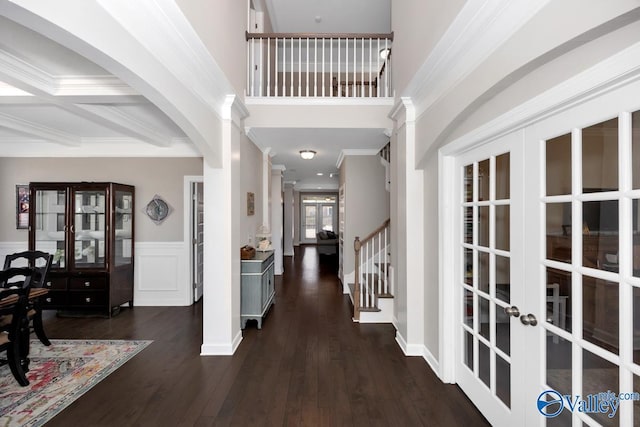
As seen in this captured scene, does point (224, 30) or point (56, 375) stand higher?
point (224, 30)

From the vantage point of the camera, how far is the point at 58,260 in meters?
4.23

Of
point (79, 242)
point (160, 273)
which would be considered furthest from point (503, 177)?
point (79, 242)

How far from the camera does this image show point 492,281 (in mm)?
2016

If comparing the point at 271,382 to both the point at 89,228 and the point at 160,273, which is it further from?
the point at 89,228

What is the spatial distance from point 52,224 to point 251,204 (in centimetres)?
286

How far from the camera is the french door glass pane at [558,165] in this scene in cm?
144

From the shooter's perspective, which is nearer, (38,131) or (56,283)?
(38,131)

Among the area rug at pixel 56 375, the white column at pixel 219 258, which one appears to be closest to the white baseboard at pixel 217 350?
the white column at pixel 219 258

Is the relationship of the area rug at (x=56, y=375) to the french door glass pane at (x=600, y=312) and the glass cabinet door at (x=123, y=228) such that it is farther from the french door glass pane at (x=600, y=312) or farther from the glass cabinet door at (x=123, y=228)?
the french door glass pane at (x=600, y=312)

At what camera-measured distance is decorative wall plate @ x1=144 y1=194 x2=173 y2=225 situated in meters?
4.69

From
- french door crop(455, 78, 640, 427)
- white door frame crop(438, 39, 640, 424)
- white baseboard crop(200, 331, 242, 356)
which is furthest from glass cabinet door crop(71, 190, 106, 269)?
french door crop(455, 78, 640, 427)

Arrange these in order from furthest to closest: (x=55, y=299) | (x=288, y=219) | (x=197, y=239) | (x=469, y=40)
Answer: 1. (x=288, y=219)
2. (x=197, y=239)
3. (x=55, y=299)
4. (x=469, y=40)

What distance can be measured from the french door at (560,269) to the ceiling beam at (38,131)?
513 cm

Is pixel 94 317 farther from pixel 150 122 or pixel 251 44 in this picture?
pixel 251 44
